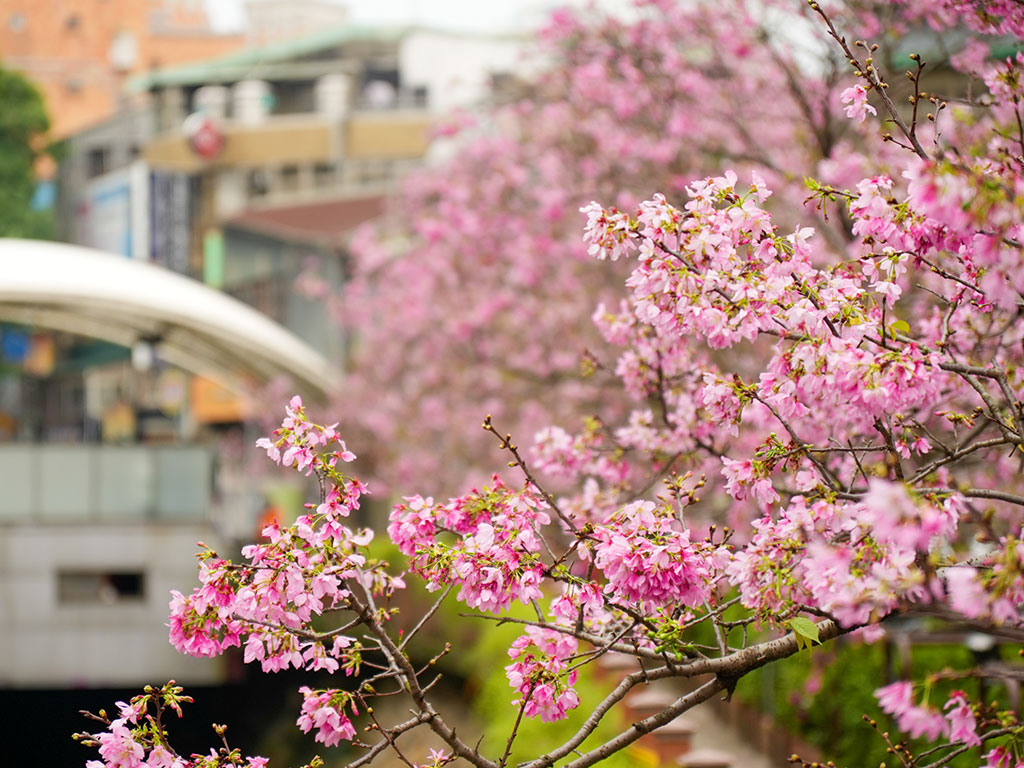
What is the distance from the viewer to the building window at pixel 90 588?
1827cm

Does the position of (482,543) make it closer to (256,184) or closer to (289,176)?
(289,176)

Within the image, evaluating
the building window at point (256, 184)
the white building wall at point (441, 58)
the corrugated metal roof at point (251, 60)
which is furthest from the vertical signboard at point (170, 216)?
the white building wall at point (441, 58)

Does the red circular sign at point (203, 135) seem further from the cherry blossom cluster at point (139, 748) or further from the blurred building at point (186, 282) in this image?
the cherry blossom cluster at point (139, 748)

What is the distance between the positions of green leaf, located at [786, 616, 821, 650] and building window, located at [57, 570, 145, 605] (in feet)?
51.3

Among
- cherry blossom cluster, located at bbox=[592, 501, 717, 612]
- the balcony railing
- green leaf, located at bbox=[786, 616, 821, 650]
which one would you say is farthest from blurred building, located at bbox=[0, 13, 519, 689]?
green leaf, located at bbox=[786, 616, 821, 650]

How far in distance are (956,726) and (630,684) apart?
2.97 feet

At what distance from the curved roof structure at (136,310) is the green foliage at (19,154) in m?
13.2

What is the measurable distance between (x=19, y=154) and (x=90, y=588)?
22.6m

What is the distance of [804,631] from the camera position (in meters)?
3.79

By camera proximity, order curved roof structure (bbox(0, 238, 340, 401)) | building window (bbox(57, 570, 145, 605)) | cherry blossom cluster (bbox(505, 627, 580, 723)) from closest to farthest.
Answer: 1. cherry blossom cluster (bbox(505, 627, 580, 723))
2. building window (bbox(57, 570, 145, 605))
3. curved roof structure (bbox(0, 238, 340, 401))

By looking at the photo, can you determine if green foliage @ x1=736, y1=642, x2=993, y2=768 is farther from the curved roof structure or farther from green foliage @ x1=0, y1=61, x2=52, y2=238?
green foliage @ x1=0, y1=61, x2=52, y2=238

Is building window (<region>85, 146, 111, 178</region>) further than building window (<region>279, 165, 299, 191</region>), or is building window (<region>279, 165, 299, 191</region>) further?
building window (<region>279, 165, 299, 191</region>)

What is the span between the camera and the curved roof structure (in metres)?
19.5

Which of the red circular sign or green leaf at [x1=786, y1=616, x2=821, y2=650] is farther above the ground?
the red circular sign
